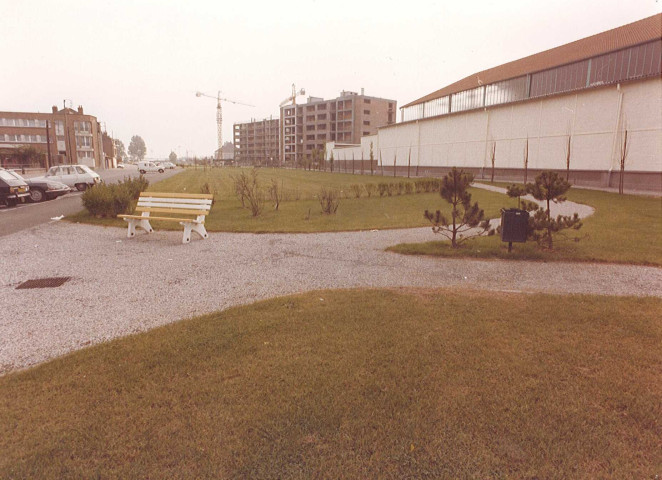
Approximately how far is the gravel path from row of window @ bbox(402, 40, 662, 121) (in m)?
24.7

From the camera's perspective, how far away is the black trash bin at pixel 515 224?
8.35 m

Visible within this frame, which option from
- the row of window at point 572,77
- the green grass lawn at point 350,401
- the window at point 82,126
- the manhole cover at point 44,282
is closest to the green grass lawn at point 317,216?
the manhole cover at point 44,282

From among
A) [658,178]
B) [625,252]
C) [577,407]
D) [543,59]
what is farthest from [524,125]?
[577,407]

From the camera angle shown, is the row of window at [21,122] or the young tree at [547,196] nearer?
the young tree at [547,196]

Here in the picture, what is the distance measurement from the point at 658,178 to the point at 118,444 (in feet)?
95.1

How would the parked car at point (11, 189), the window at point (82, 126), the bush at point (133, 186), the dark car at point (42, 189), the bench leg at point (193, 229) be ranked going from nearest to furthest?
1. the bench leg at point (193, 229)
2. the bush at point (133, 186)
3. the parked car at point (11, 189)
4. the dark car at point (42, 189)
5. the window at point (82, 126)

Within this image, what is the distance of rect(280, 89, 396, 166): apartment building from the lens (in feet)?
349

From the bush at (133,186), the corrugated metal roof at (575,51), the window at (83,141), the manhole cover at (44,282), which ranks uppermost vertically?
the corrugated metal roof at (575,51)

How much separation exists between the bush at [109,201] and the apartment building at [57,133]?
83.2m

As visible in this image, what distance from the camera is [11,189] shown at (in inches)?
712

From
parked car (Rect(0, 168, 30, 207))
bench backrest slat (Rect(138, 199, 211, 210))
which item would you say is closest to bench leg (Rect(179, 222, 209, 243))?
bench backrest slat (Rect(138, 199, 211, 210))

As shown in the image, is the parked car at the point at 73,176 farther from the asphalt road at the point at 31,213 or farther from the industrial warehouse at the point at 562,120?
the industrial warehouse at the point at 562,120

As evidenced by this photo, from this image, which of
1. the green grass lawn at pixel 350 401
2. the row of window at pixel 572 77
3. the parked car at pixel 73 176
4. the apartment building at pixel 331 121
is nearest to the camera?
the green grass lawn at pixel 350 401

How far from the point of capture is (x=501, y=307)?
17.5 ft
